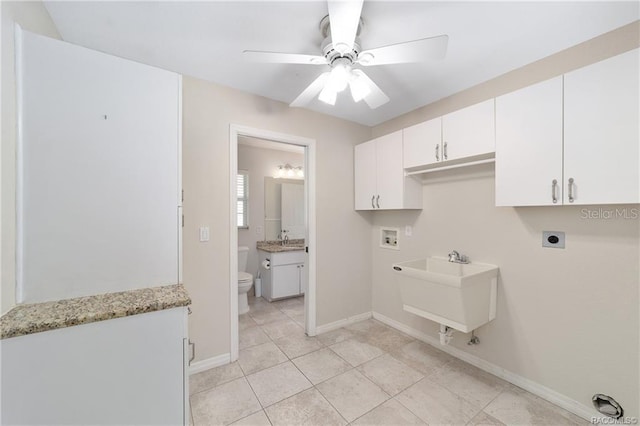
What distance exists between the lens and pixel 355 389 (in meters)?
1.89

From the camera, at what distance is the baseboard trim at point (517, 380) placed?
1.63 metres

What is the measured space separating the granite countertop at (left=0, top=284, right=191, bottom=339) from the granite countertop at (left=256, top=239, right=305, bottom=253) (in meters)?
2.55

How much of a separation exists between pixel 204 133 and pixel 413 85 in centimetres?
184

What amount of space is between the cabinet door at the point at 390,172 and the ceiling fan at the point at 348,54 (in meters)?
0.87

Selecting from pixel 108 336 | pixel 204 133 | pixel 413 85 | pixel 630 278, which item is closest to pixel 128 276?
pixel 108 336

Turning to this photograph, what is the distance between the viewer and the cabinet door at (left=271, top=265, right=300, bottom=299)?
3.73m

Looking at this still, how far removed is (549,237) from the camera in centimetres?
178

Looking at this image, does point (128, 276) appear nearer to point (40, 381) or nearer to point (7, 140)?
point (40, 381)

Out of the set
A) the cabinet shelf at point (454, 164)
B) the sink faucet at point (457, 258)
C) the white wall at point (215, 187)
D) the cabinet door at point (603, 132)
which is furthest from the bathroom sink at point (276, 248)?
the cabinet door at point (603, 132)

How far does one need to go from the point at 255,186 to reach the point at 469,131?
323 cm

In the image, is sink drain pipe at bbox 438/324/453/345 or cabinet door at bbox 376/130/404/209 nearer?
sink drain pipe at bbox 438/324/453/345

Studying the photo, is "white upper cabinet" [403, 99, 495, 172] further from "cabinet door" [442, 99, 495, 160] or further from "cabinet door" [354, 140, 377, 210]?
"cabinet door" [354, 140, 377, 210]

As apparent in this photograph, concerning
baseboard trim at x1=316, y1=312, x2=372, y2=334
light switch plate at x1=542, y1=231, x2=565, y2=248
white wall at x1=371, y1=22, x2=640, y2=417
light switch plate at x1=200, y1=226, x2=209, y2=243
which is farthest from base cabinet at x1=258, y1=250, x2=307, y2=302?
light switch plate at x1=542, y1=231, x2=565, y2=248

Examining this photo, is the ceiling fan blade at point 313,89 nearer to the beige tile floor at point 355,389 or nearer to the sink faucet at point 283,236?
the beige tile floor at point 355,389
